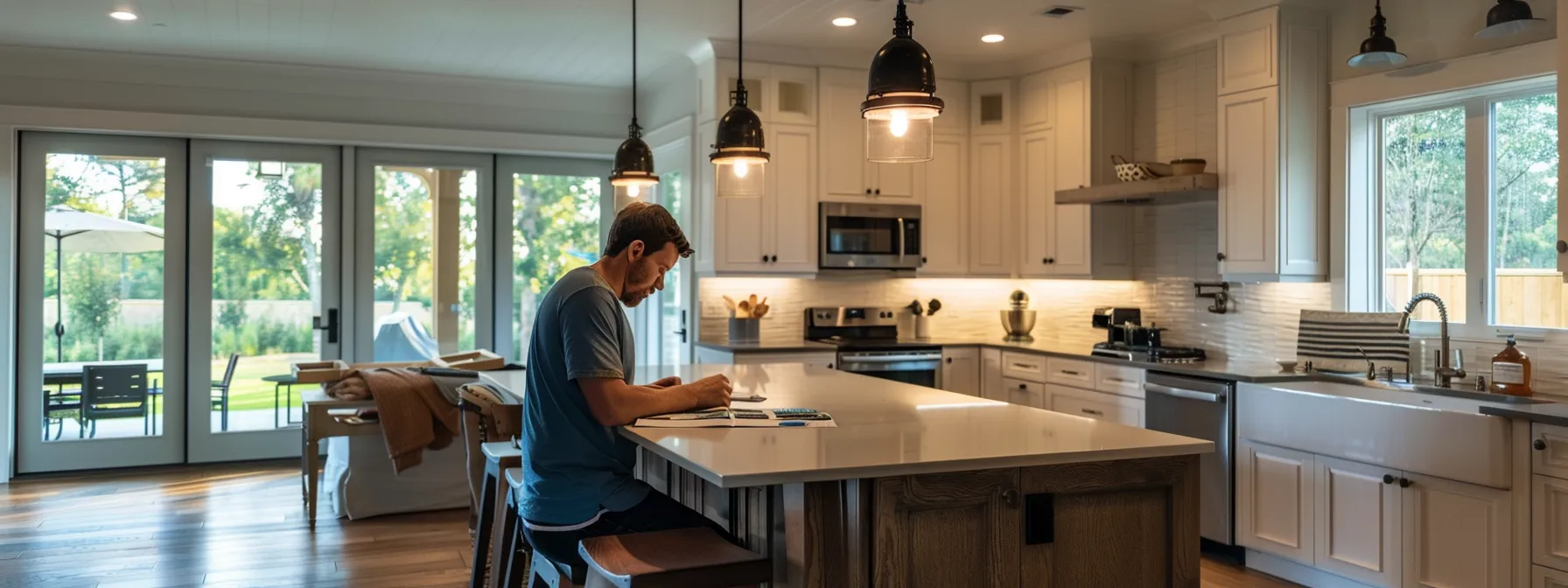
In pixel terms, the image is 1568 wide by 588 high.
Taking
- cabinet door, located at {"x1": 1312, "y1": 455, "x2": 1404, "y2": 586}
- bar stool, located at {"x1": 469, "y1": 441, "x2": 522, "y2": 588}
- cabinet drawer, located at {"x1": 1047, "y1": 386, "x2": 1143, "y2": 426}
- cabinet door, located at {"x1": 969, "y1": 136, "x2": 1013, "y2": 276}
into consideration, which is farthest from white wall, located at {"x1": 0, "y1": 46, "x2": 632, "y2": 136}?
cabinet door, located at {"x1": 1312, "y1": 455, "x2": 1404, "y2": 586}

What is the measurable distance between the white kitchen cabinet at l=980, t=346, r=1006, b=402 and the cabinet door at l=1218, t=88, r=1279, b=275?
133 cm

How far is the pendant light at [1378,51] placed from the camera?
13.0ft

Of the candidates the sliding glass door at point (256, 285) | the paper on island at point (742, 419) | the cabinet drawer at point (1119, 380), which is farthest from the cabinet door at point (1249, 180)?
the sliding glass door at point (256, 285)

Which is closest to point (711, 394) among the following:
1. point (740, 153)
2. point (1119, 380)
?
point (740, 153)

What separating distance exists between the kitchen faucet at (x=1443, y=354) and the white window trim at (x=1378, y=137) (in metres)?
0.22

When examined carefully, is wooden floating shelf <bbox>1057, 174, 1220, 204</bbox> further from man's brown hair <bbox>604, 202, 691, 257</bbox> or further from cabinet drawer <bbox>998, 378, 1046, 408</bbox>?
man's brown hair <bbox>604, 202, 691, 257</bbox>

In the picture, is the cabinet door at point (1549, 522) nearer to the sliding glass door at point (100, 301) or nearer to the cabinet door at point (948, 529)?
the cabinet door at point (948, 529)

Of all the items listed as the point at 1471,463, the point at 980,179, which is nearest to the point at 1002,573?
the point at 1471,463

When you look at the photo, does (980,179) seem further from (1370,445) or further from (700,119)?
(1370,445)

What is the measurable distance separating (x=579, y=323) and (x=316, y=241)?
5.09 meters

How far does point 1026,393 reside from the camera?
225 inches

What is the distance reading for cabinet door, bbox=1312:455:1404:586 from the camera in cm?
380

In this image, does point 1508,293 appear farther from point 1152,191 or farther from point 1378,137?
point 1152,191

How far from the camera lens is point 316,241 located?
6859 millimetres
